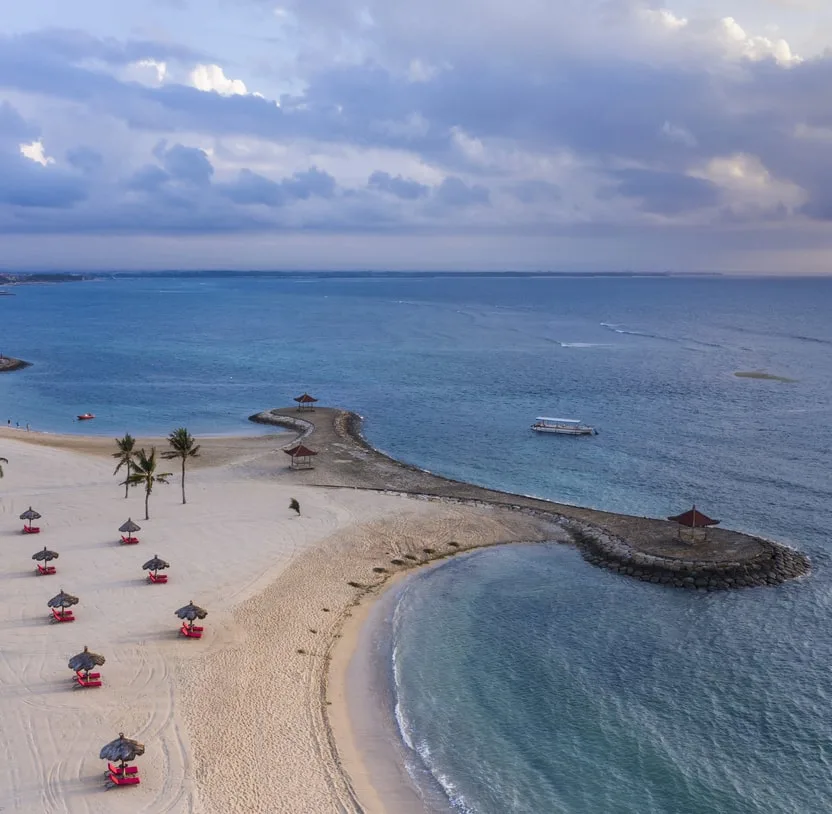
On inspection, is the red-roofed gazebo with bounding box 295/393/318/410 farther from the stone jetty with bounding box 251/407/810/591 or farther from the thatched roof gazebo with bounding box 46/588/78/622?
the thatched roof gazebo with bounding box 46/588/78/622

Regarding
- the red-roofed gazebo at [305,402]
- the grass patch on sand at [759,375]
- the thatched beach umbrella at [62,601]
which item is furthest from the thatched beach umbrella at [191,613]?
the grass patch on sand at [759,375]

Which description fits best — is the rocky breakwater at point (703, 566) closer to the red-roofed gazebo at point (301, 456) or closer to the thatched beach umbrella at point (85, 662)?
the red-roofed gazebo at point (301, 456)

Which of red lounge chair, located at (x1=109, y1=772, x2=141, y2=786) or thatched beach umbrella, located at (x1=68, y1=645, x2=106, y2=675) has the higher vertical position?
thatched beach umbrella, located at (x1=68, y1=645, x2=106, y2=675)

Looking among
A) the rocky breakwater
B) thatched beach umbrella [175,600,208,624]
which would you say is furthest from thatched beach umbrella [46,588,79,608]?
the rocky breakwater

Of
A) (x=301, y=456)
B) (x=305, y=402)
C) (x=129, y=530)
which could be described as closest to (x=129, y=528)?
(x=129, y=530)

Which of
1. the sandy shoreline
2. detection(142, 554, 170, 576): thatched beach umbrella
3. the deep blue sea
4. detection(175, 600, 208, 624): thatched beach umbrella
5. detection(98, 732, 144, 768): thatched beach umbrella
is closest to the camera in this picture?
detection(98, 732, 144, 768): thatched beach umbrella

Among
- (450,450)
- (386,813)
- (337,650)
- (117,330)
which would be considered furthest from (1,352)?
(386,813)
